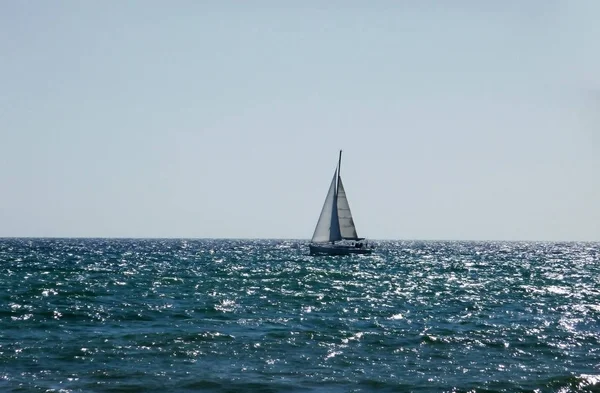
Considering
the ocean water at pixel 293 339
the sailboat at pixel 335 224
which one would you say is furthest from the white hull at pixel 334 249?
the ocean water at pixel 293 339

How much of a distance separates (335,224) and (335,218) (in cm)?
112

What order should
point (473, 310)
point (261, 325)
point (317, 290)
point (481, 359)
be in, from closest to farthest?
point (481, 359)
point (261, 325)
point (473, 310)
point (317, 290)

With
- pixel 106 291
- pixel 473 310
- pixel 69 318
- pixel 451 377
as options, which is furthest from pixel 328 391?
pixel 106 291

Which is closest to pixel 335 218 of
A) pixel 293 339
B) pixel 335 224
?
pixel 335 224

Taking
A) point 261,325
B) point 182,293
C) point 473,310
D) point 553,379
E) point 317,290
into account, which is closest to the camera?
point 553,379

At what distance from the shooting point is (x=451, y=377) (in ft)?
72.7

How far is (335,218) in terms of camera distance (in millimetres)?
98500

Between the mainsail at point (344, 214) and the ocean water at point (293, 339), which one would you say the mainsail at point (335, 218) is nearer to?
the mainsail at point (344, 214)

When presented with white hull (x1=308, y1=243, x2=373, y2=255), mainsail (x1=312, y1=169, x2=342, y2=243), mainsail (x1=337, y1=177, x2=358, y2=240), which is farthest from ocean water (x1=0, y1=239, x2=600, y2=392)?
white hull (x1=308, y1=243, x2=373, y2=255)

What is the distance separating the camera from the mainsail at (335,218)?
98500mm

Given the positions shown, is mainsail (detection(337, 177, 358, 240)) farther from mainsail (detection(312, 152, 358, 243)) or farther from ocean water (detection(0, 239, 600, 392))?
ocean water (detection(0, 239, 600, 392))

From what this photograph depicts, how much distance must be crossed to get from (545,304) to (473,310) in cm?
632

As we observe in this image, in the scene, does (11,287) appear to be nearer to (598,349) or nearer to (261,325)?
(261,325)

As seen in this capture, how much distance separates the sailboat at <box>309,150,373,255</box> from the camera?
323 ft
